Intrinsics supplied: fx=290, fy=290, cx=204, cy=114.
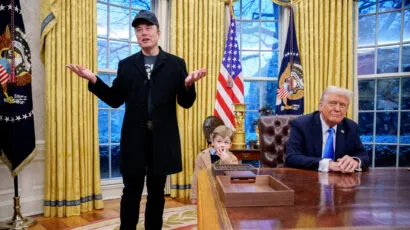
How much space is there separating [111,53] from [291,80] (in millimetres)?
2622

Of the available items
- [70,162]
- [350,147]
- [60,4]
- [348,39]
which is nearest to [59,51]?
[60,4]

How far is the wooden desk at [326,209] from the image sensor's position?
0.68 metres

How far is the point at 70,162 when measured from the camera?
10.5ft

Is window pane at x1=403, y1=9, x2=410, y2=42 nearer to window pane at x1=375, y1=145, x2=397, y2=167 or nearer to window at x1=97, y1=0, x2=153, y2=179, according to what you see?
window pane at x1=375, y1=145, x2=397, y2=167

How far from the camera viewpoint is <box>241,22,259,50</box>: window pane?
472cm

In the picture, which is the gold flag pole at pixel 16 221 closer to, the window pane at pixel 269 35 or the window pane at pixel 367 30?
the window pane at pixel 269 35

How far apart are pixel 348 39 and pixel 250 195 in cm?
415

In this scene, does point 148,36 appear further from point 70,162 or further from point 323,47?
point 323,47

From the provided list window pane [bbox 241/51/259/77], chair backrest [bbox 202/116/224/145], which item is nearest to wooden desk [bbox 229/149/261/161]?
chair backrest [bbox 202/116/224/145]

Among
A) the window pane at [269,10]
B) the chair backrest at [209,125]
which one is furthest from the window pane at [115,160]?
the window pane at [269,10]

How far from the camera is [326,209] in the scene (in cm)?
80

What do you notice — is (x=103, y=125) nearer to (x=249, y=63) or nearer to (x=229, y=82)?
(x=229, y=82)

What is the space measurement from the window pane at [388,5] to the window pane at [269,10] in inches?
59.1

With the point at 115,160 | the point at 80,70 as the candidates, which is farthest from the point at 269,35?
the point at 80,70
